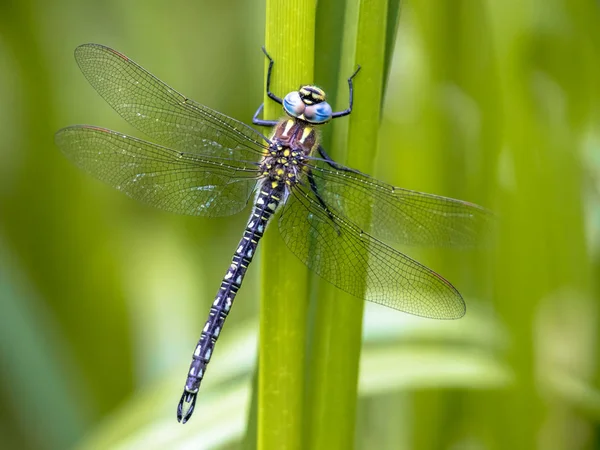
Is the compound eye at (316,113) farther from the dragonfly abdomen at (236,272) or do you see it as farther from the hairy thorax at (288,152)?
the dragonfly abdomen at (236,272)

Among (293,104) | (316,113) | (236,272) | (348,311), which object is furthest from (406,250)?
(348,311)

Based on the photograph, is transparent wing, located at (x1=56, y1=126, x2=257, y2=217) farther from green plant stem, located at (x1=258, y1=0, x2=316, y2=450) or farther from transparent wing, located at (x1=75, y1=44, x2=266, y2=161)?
green plant stem, located at (x1=258, y1=0, x2=316, y2=450)

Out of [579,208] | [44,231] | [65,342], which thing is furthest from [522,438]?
[44,231]

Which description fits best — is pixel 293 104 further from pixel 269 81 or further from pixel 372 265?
pixel 372 265

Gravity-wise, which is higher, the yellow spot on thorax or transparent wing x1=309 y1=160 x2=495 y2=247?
the yellow spot on thorax

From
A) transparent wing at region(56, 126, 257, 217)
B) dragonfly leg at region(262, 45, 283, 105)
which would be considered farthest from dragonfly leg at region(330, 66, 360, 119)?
transparent wing at region(56, 126, 257, 217)
